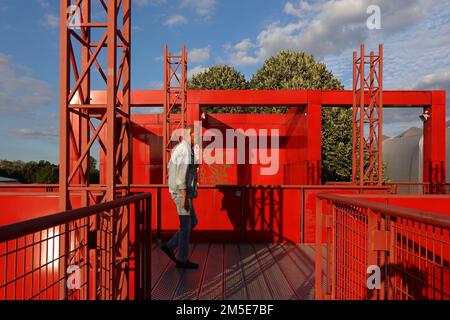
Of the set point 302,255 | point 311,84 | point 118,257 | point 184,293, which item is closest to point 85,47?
point 118,257

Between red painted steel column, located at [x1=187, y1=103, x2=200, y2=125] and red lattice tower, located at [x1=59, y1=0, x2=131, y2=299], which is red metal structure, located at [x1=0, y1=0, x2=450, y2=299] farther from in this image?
red painted steel column, located at [x1=187, y1=103, x2=200, y2=125]

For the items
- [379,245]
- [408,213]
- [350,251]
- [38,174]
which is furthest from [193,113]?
[38,174]

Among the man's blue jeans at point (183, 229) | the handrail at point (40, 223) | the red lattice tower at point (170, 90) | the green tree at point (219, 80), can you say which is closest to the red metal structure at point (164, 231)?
the handrail at point (40, 223)

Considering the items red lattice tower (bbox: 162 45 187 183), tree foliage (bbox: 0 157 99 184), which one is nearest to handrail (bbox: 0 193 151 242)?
red lattice tower (bbox: 162 45 187 183)

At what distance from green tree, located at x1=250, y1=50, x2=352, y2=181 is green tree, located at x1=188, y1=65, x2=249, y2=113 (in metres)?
1.48

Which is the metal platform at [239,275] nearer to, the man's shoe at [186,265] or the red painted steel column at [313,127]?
the man's shoe at [186,265]

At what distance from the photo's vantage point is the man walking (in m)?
4.70

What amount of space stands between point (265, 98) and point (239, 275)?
11346 millimetres

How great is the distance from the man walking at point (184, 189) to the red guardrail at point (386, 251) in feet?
6.45

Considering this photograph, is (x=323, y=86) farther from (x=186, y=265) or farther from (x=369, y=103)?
(x=186, y=265)

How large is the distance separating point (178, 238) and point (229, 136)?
14.5m

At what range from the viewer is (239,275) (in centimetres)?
471
